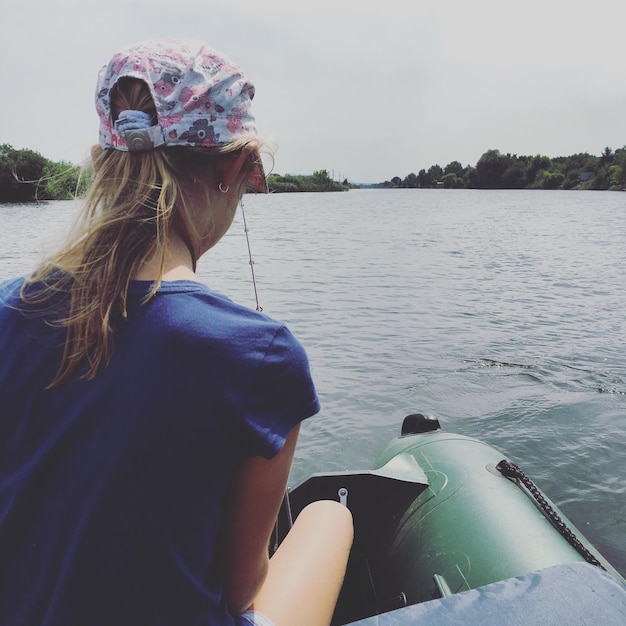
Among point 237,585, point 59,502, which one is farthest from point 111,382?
point 237,585

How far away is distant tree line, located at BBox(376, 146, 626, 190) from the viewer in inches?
3715

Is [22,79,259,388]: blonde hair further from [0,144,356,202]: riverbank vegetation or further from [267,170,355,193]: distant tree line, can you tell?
[267,170,355,193]: distant tree line

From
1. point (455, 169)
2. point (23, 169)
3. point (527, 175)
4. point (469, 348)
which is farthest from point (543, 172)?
point (469, 348)

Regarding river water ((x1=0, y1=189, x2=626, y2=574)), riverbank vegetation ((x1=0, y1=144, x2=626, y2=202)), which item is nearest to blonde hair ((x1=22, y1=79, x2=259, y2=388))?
river water ((x1=0, y1=189, x2=626, y2=574))

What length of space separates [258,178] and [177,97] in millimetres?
298

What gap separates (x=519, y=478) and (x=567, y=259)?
15.8 metres

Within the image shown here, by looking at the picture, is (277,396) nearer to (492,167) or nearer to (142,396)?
(142,396)

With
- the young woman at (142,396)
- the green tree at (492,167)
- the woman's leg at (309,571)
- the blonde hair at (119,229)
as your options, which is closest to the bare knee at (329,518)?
the woman's leg at (309,571)

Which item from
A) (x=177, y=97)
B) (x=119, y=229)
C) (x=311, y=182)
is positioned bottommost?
(x=311, y=182)

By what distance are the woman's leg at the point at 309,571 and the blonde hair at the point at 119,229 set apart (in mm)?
787

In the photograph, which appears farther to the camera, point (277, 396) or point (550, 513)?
point (550, 513)

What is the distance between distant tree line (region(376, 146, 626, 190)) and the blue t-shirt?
10028 cm

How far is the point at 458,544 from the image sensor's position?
2.46 metres

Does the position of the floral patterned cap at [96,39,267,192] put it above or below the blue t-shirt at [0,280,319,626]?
above
